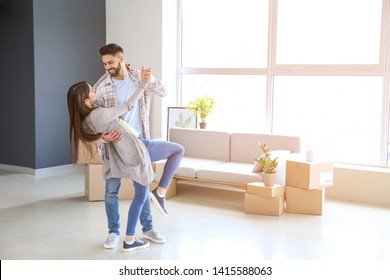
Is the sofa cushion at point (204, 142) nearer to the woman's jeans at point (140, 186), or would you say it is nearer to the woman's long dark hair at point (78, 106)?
the woman's jeans at point (140, 186)

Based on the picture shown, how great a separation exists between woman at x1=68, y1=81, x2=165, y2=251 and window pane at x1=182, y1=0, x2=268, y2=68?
3.39 metres

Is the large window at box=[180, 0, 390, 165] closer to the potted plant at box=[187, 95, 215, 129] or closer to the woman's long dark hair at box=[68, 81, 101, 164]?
the potted plant at box=[187, 95, 215, 129]

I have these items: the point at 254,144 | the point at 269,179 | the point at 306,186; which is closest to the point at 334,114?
the point at 254,144

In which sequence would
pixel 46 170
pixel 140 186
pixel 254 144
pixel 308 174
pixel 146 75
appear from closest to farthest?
pixel 146 75
pixel 140 186
pixel 308 174
pixel 254 144
pixel 46 170

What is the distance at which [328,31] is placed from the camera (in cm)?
653

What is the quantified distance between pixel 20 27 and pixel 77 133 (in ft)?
12.5

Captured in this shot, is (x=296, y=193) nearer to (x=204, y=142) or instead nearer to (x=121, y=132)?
(x=204, y=142)

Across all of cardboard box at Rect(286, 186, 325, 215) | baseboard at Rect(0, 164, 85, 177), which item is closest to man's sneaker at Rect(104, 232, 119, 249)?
cardboard box at Rect(286, 186, 325, 215)

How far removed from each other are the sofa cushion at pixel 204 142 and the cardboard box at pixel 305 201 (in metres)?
1.18

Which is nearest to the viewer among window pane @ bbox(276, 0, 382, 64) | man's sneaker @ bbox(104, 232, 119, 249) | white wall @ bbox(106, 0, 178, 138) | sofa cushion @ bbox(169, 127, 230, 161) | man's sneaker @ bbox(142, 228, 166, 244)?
man's sneaker @ bbox(104, 232, 119, 249)

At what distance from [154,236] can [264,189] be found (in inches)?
54.4

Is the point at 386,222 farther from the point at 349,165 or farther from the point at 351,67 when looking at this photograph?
the point at 351,67

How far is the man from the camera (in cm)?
405

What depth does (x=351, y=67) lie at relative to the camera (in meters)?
6.38
